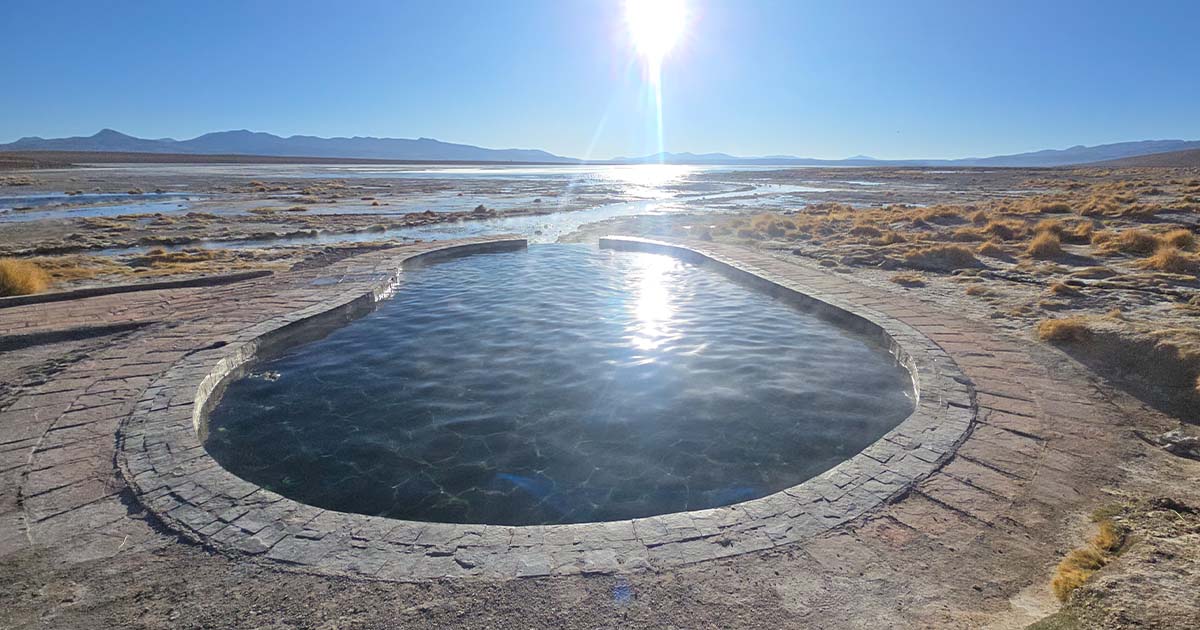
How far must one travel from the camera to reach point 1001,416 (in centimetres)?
512

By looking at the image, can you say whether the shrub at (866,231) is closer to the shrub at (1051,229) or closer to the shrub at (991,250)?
the shrub at (991,250)

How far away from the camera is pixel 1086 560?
3.22 metres

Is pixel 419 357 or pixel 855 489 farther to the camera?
pixel 419 357

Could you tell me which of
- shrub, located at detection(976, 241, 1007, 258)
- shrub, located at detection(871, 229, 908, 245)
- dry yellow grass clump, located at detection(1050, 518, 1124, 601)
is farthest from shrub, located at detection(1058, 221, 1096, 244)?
dry yellow grass clump, located at detection(1050, 518, 1124, 601)

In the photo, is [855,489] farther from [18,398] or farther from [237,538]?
[18,398]

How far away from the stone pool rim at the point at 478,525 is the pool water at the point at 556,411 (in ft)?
1.84

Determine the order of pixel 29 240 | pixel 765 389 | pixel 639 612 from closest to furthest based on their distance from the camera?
pixel 639 612 < pixel 765 389 < pixel 29 240

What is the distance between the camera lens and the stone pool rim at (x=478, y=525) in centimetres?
340

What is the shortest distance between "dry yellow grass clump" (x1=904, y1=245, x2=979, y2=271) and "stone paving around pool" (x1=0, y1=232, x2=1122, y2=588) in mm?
6777

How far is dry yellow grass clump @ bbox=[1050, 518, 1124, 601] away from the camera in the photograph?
118 inches

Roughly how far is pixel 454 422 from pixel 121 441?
2.88 m

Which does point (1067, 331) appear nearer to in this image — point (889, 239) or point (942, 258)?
point (942, 258)

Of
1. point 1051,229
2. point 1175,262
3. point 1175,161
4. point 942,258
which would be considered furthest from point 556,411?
point 1175,161

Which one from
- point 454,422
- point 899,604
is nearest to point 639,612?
point 899,604
